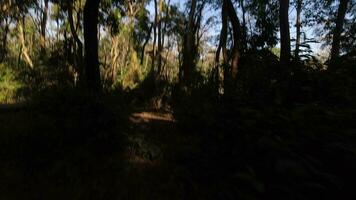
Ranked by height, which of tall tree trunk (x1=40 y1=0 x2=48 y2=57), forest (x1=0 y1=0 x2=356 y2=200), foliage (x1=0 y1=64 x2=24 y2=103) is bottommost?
forest (x1=0 y1=0 x2=356 y2=200)

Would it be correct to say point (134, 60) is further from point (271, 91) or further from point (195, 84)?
point (271, 91)

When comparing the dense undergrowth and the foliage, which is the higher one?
the foliage

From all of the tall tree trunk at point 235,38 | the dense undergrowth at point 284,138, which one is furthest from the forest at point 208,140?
the tall tree trunk at point 235,38

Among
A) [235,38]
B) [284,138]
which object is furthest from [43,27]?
[284,138]

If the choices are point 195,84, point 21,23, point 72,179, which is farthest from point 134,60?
point 72,179

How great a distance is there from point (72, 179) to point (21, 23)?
2647 cm

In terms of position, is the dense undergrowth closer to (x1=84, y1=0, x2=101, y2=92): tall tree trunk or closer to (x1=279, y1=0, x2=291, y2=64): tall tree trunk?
(x1=279, y1=0, x2=291, y2=64): tall tree trunk

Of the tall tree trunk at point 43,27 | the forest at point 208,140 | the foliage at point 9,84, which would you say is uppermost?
the tall tree trunk at point 43,27

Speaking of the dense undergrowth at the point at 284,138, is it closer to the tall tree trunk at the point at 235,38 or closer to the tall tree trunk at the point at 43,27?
the tall tree trunk at the point at 235,38

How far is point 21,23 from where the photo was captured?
86.7 ft

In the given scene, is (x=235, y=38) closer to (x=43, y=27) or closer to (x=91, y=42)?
(x=91, y=42)

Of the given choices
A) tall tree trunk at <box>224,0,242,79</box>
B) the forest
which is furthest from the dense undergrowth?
tall tree trunk at <box>224,0,242,79</box>

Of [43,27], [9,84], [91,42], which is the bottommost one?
[9,84]

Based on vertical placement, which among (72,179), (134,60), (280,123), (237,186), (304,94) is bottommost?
(72,179)
